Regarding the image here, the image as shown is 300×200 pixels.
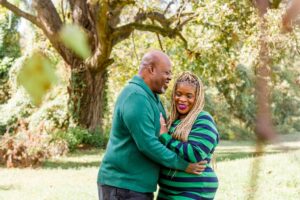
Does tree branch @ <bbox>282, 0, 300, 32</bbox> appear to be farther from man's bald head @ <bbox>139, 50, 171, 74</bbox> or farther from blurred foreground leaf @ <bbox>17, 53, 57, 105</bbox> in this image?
man's bald head @ <bbox>139, 50, 171, 74</bbox>

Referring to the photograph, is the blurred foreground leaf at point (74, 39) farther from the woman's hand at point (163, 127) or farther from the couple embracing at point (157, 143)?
the woman's hand at point (163, 127)

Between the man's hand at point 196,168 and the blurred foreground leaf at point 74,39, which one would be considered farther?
the man's hand at point 196,168

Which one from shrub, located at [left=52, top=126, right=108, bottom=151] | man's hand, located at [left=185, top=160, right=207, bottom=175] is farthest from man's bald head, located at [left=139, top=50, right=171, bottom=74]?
shrub, located at [left=52, top=126, right=108, bottom=151]

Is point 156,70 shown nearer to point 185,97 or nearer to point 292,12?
point 185,97

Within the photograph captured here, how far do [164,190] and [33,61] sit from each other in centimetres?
220

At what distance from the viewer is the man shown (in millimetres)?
2449

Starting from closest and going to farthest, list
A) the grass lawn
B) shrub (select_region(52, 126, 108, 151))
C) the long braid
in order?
the long braid → the grass lawn → shrub (select_region(52, 126, 108, 151))

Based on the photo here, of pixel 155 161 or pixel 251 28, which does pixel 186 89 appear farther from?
pixel 251 28

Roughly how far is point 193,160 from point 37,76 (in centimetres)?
208

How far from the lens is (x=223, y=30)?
9453 millimetres

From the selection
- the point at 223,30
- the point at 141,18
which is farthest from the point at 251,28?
the point at 141,18

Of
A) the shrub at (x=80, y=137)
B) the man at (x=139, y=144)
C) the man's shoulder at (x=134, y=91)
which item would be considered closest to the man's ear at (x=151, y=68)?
the man at (x=139, y=144)

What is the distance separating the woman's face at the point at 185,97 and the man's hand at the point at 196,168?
272 mm

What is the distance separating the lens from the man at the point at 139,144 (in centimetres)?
245
